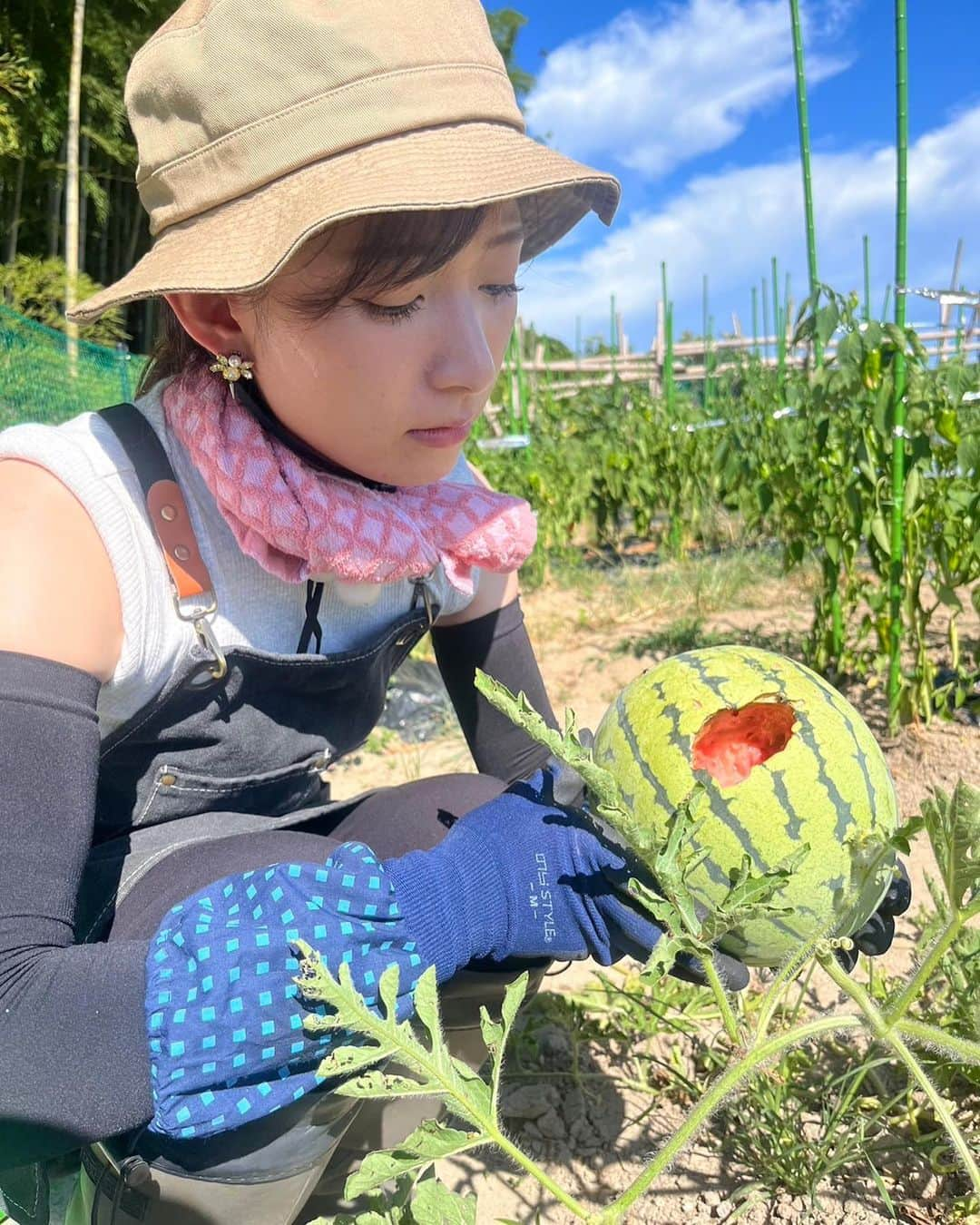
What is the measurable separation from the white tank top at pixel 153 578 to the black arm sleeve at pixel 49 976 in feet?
0.54

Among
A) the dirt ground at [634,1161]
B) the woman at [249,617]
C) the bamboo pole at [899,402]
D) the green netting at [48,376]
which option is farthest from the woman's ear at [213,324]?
the green netting at [48,376]

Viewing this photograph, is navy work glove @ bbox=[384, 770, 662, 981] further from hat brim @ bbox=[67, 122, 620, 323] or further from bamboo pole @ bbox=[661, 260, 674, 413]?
bamboo pole @ bbox=[661, 260, 674, 413]

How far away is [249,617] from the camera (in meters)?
1.24

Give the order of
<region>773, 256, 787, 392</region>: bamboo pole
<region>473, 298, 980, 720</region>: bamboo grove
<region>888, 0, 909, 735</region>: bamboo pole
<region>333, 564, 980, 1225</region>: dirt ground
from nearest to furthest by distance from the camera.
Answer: <region>333, 564, 980, 1225</region>: dirt ground < <region>888, 0, 909, 735</region>: bamboo pole < <region>473, 298, 980, 720</region>: bamboo grove < <region>773, 256, 787, 392</region>: bamboo pole

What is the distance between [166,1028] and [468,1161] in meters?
0.77

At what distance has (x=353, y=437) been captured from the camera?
1.18m

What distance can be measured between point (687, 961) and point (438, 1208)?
39 centimetres

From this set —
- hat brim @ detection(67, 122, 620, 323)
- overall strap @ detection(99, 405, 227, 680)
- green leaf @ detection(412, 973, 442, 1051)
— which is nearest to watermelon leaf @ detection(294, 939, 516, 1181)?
green leaf @ detection(412, 973, 442, 1051)

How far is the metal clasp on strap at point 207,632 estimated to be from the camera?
1.15 m

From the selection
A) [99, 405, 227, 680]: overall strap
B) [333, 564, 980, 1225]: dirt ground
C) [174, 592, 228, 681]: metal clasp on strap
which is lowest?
[333, 564, 980, 1225]: dirt ground

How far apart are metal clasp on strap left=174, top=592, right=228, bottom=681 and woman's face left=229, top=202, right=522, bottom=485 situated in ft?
0.87

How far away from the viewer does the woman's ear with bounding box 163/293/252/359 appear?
1207 millimetres

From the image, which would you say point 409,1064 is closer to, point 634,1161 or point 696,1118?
point 696,1118

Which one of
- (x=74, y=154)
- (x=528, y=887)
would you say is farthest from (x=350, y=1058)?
(x=74, y=154)
